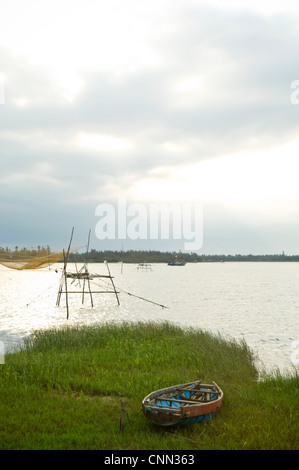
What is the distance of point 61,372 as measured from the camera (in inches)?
449

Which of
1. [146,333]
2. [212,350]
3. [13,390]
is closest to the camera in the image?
[13,390]

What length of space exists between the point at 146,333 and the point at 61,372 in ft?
24.8

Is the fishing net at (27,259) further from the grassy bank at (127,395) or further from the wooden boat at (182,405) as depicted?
the wooden boat at (182,405)

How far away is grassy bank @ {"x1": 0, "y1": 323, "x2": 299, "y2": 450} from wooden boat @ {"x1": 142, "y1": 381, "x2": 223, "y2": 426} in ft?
0.79

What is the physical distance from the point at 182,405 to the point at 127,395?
79.5 inches

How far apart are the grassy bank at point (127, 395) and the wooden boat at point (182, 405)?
240mm

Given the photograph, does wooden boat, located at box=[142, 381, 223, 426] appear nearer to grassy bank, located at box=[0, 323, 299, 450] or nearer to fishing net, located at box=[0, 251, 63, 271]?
grassy bank, located at box=[0, 323, 299, 450]

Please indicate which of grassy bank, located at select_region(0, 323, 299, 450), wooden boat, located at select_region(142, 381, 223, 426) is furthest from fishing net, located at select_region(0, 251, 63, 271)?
wooden boat, located at select_region(142, 381, 223, 426)

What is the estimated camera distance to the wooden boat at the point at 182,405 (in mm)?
7559

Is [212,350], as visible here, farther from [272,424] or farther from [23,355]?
[272,424]

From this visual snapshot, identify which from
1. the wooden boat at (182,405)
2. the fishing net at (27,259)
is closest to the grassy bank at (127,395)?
the wooden boat at (182,405)

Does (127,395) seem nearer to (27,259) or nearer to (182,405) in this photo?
(182,405)

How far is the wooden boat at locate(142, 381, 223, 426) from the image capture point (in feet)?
24.8

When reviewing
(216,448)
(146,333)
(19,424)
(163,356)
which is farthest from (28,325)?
(216,448)
